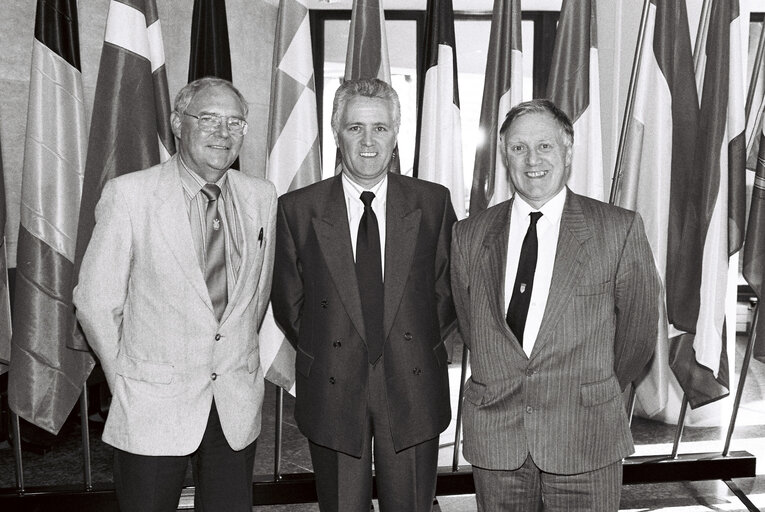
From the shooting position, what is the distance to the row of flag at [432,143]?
8.59 feet

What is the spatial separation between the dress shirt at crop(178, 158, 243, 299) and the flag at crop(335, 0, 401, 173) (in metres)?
1.17

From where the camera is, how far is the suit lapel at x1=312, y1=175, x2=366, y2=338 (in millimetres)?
1986

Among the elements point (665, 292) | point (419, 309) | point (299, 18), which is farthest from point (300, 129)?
point (665, 292)

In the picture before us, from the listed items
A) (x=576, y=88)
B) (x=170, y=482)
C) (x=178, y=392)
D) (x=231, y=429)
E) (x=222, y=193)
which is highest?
(x=576, y=88)

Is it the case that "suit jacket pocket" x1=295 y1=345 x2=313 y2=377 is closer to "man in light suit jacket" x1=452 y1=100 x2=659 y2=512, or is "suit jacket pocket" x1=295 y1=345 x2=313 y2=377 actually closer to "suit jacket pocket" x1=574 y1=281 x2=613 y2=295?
"man in light suit jacket" x1=452 y1=100 x2=659 y2=512

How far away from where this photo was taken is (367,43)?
305 cm

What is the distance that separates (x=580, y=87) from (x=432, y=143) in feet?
2.20

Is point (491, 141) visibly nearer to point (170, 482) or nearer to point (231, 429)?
point (231, 429)

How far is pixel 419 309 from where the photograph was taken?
6.72 ft

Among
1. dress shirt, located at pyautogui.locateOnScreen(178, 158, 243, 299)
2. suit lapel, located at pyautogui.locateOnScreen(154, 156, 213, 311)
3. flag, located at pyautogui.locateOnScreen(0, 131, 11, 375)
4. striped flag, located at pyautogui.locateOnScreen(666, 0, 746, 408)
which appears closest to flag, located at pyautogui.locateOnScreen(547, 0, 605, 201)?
striped flag, located at pyautogui.locateOnScreen(666, 0, 746, 408)

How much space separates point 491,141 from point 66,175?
68.4 inches

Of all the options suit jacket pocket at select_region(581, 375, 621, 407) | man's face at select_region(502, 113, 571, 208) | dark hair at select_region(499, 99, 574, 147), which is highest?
dark hair at select_region(499, 99, 574, 147)

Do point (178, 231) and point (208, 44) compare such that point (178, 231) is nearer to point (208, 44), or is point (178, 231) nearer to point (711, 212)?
point (208, 44)

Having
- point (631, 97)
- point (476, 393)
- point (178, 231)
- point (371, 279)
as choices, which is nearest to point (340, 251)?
point (371, 279)
